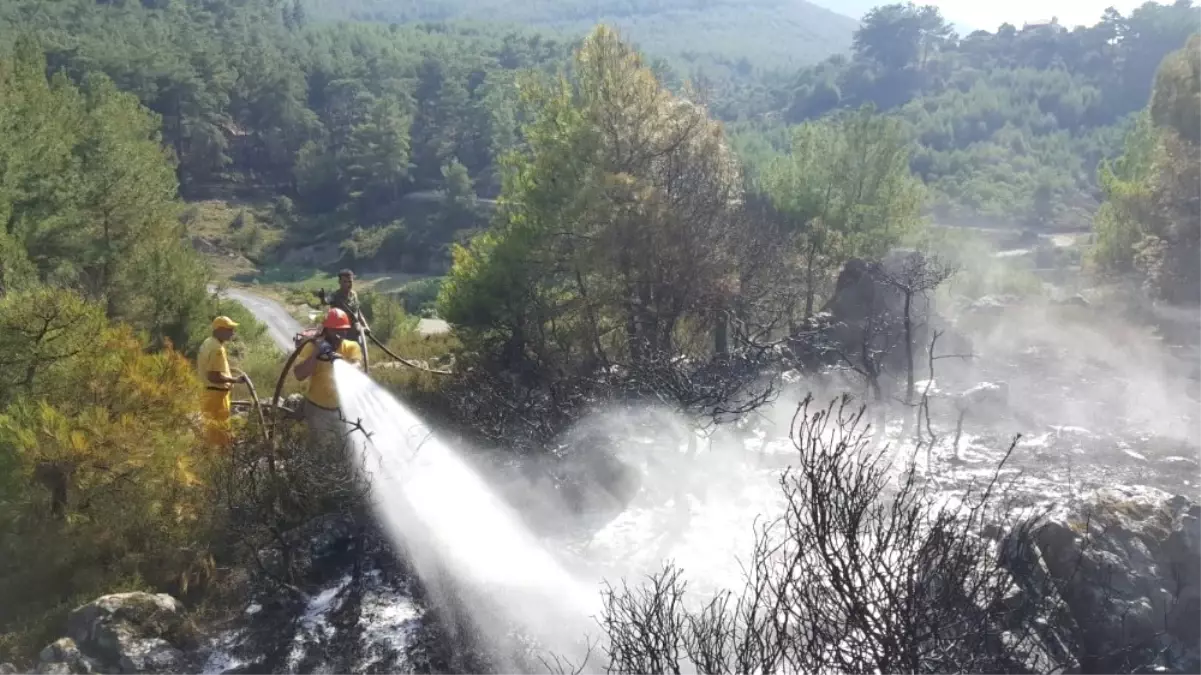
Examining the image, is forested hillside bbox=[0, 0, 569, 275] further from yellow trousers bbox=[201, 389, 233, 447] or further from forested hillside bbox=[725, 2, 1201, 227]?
yellow trousers bbox=[201, 389, 233, 447]

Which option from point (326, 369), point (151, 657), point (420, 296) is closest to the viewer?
point (151, 657)

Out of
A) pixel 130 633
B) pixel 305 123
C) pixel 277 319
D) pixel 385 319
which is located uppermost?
pixel 130 633

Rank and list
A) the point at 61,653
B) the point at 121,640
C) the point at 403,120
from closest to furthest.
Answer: the point at 61,653, the point at 121,640, the point at 403,120

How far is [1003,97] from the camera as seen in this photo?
102062mm

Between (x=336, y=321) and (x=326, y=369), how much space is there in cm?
90

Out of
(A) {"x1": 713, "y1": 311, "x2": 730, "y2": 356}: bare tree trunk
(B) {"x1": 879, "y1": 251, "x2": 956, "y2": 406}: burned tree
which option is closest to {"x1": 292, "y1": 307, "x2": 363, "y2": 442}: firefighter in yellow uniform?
(A) {"x1": 713, "y1": 311, "x2": 730, "y2": 356}: bare tree trunk

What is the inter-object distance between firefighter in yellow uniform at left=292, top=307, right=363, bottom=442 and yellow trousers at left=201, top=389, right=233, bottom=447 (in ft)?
3.65

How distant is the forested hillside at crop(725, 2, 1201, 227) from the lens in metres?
71.6

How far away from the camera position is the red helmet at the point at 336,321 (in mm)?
10836

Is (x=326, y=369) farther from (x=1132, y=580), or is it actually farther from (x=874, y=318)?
(x=874, y=318)

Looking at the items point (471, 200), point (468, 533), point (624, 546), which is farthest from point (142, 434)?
point (471, 200)

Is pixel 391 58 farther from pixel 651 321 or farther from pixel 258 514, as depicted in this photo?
pixel 258 514

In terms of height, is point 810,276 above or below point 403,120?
above

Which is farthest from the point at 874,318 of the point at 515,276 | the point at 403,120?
the point at 403,120
